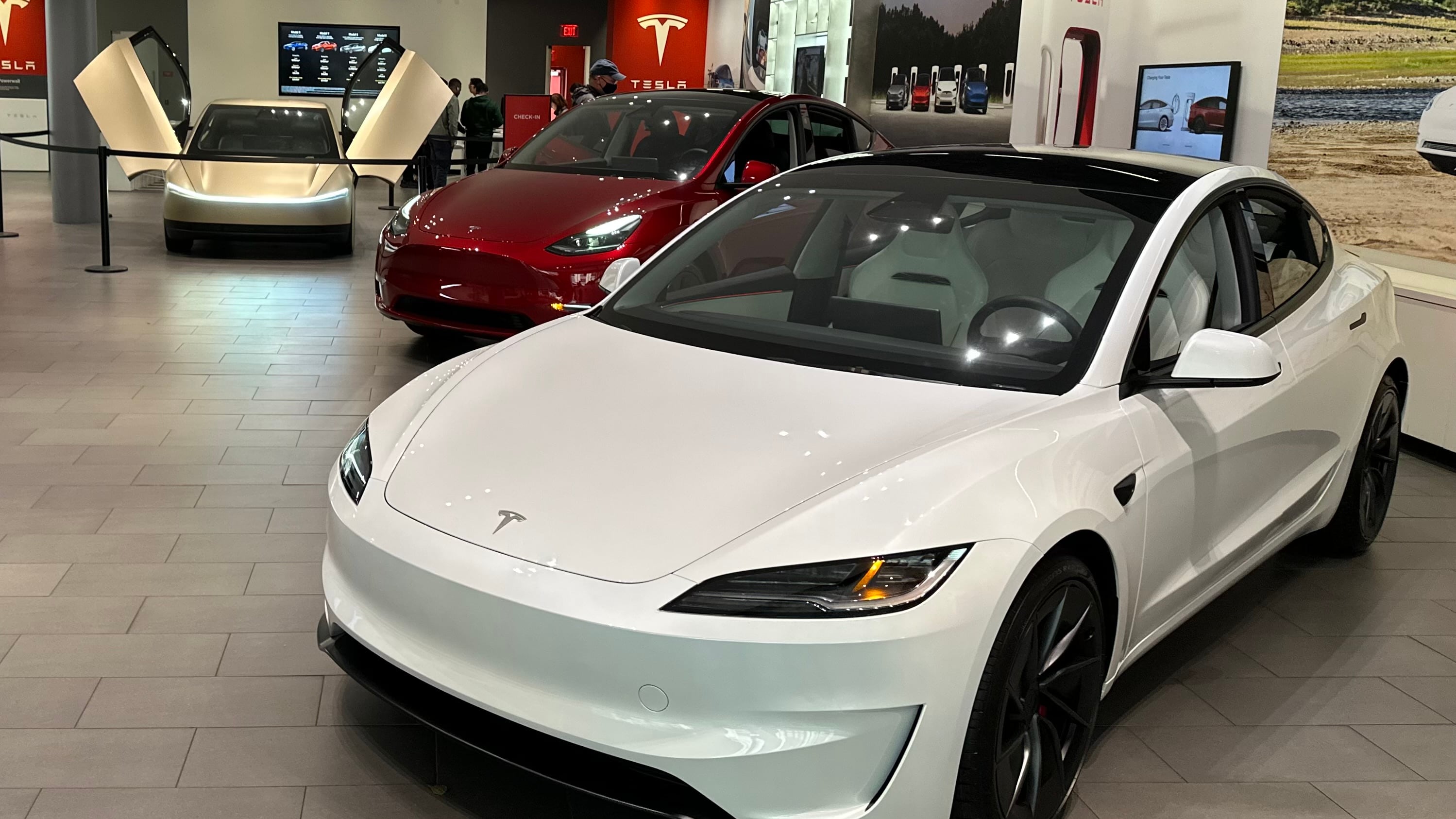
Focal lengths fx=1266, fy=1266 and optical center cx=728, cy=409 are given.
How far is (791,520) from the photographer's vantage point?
2.05m

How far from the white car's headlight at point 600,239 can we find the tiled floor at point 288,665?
1.12 metres

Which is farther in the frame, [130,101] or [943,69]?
[943,69]

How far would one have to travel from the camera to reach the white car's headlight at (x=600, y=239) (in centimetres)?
569

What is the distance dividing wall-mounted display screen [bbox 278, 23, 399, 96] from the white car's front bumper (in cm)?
1960

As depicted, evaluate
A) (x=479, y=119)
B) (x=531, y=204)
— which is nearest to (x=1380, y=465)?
(x=531, y=204)

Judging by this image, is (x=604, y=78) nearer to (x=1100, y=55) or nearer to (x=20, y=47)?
(x=1100, y=55)

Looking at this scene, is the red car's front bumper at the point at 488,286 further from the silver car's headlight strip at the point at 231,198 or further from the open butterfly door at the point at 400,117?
the silver car's headlight strip at the point at 231,198

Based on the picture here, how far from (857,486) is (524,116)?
12.3 meters

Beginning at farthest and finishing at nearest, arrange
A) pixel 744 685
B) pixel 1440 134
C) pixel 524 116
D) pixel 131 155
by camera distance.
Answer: pixel 524 116 → pixel 131 155 → pixel 1440 134 → pixel 744 685

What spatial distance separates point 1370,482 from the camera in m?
4.03

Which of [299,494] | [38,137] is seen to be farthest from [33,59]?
[299,494]

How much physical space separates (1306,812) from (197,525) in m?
3.17

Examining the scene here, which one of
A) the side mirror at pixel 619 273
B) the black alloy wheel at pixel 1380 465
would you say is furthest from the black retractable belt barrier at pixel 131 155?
the black alloy wheel at pixel 1380 465

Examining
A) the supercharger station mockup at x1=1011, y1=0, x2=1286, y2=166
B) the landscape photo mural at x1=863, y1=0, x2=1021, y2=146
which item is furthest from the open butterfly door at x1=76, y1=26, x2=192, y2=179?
the supercharger station mockup at x1=1011, y1=0, x2=1286, y2=166
